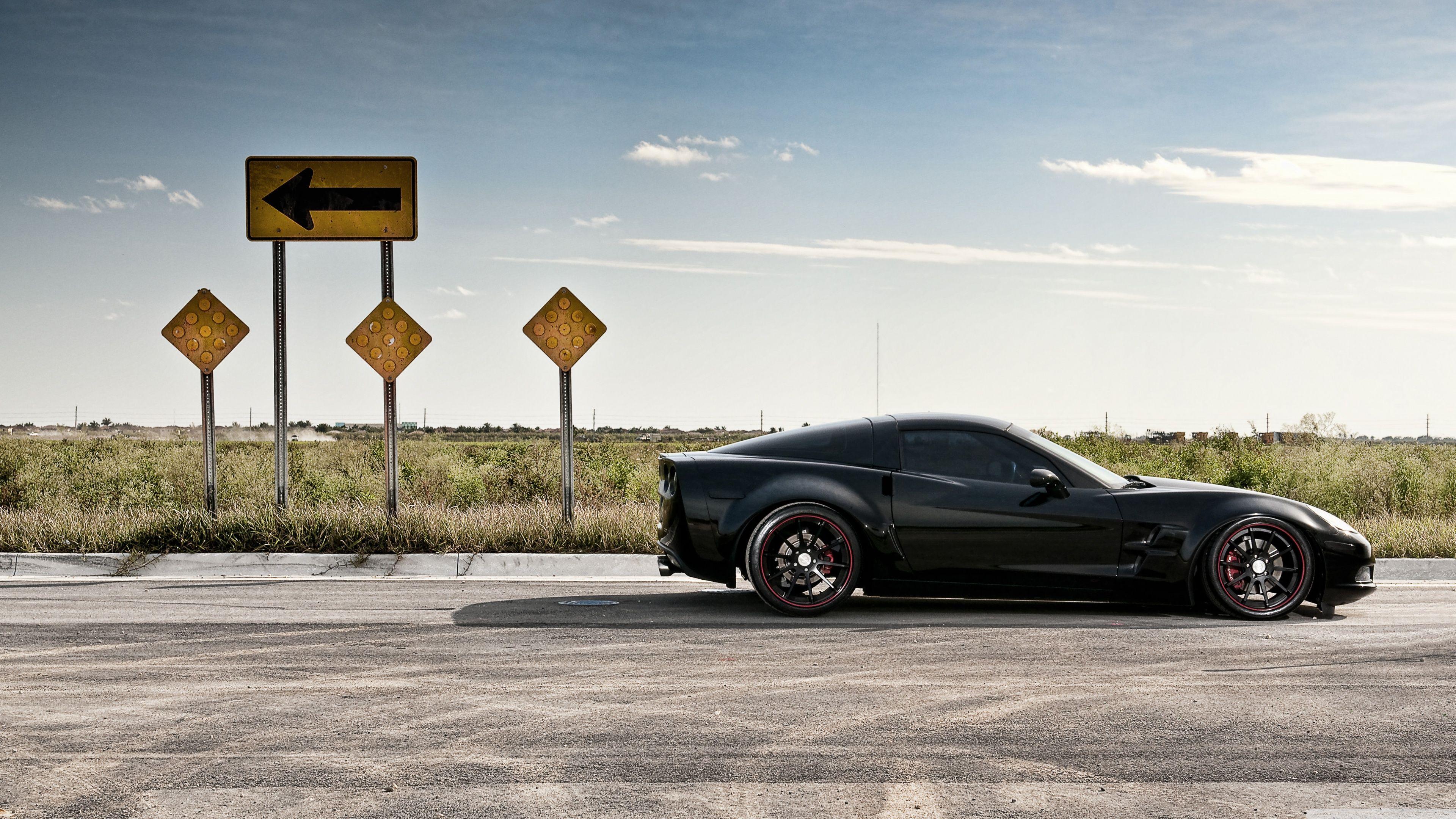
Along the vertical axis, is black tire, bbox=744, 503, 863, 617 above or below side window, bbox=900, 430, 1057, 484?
below

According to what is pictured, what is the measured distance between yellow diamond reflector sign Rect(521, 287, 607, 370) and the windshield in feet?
19.1

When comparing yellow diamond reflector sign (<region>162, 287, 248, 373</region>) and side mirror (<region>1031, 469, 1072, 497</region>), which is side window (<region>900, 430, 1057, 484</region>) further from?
yellow diamond reflector sign (<region>162, 287, 248, 373</region>)

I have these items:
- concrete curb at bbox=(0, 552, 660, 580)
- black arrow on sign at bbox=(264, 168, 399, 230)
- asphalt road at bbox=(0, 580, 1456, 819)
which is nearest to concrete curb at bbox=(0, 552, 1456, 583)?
concrete curb at bbox=(0, 552, 660, 580)

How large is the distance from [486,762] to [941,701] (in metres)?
2.22

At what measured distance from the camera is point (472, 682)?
5.79 m

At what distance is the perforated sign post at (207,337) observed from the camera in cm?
1262

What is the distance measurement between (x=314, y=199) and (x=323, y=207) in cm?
14

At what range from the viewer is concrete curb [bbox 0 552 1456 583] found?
1052 cm

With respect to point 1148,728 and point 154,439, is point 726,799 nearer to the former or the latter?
point 1148,728

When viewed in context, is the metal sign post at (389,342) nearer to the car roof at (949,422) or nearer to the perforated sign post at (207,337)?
the perforated sign post at (207,337)

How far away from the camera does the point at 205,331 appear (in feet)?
41.6

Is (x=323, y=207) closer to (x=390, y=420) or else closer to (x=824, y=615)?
(x=390, y=420)

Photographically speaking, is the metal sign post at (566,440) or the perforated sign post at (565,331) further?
the perforated sign post at (565,331)

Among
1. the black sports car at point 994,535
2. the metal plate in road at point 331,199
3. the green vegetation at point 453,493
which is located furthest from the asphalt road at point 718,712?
the metal plate in road at point 331,199
